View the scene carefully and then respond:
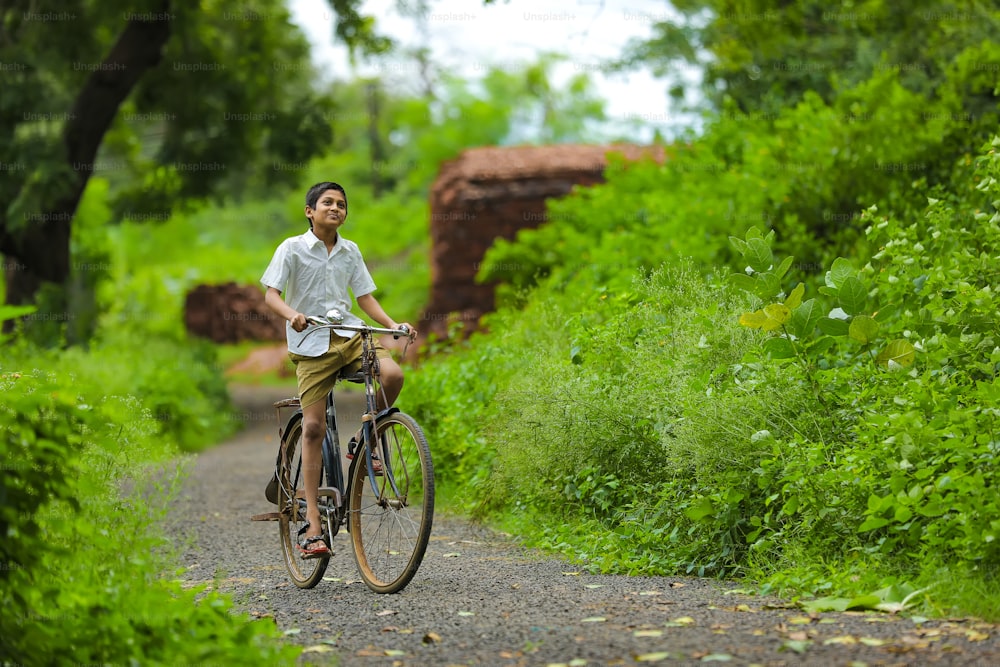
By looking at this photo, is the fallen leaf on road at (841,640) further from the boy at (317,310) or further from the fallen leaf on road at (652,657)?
the boy at (317,310)

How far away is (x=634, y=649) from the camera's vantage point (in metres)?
4.19

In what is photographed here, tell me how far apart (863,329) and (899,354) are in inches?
8.4

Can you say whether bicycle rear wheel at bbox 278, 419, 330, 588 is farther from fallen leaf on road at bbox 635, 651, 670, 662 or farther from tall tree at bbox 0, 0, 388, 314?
tall tree at bbox 0, 0, 388, 314

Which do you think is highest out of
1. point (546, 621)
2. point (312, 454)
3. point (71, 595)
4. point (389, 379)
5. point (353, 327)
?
point (353, 327)

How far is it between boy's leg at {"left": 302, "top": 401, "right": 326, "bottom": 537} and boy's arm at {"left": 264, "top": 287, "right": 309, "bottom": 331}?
0.52 metres

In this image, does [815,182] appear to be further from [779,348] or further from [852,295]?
[779,348]

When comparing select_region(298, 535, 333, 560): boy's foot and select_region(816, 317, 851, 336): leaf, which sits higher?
select_region(816, 317, 851, 336): leaf

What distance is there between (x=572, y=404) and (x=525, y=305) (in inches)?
191

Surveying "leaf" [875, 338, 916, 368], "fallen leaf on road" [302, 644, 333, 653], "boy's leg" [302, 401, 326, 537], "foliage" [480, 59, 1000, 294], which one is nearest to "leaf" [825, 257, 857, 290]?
"leaf" [875, 338, 916, 368]

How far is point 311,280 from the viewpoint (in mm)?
5777

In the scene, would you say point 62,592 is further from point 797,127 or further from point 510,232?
point 510,232

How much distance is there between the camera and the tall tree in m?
A: 16.6

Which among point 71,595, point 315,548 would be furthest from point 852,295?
point 71,595

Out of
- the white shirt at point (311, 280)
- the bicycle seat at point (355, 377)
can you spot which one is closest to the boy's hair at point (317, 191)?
the white shirt at point (311, 280)
